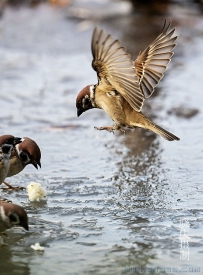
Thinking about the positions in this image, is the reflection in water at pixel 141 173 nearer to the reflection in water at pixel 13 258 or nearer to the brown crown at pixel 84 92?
the brown crown at pixel 84 92

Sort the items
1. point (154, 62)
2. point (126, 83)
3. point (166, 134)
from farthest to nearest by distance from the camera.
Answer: point (154, 62)
point (166, 134)
point (126, 83)

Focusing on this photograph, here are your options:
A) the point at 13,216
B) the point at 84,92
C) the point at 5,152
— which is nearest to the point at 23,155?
the point at 5,152

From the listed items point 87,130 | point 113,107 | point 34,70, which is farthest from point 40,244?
point 34,70

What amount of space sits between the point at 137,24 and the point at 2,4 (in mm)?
2639

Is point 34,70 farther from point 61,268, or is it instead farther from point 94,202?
point 61,268

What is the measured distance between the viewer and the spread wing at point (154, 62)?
643 centimetres

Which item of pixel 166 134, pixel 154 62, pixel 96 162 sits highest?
pixel 154 62

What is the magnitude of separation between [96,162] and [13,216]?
89.4 inches

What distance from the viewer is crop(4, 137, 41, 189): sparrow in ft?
19.8

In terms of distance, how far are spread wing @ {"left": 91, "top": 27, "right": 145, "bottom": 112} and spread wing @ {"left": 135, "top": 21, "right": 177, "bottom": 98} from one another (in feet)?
1.12

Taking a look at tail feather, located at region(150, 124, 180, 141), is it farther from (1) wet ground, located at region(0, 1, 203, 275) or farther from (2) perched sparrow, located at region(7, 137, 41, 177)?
(2) perched sparrow, located at region(7, 137, 41, 177)

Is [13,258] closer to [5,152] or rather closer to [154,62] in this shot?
[5,152]

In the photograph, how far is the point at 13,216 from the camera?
15.6 ft

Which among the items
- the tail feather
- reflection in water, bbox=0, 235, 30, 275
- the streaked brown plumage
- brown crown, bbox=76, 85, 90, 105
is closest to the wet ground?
reflection in water, bbox=0, 235, 30, 275
